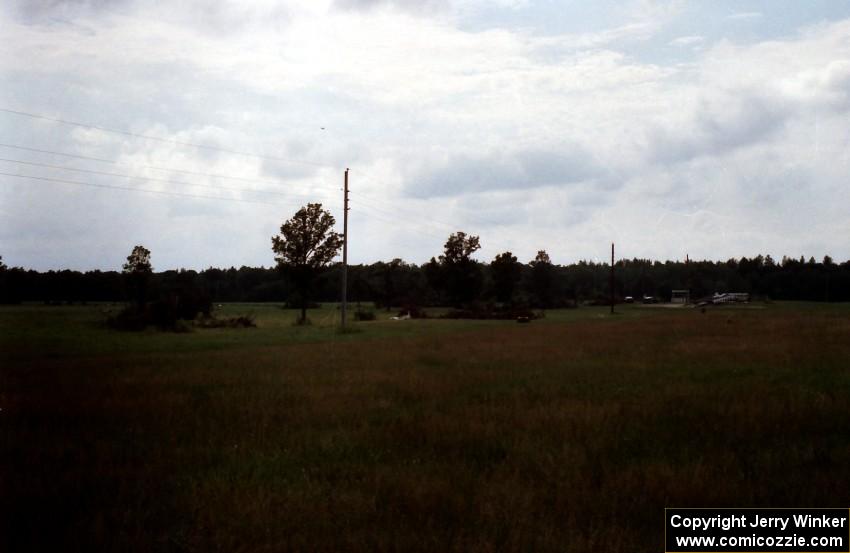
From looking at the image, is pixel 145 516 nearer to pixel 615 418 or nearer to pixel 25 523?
pixel 25 523

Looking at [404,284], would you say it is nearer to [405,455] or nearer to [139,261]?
[139,261]

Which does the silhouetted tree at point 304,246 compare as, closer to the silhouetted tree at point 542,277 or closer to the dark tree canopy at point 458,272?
the dark tree canopy at point 458,272

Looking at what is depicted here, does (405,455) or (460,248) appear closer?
(405,455)

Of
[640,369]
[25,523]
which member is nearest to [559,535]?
[25,523]

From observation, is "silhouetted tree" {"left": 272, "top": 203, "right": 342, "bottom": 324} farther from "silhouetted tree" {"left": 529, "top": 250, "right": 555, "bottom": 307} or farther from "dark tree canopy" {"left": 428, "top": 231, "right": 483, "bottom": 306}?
"silhouetted tree" {"left": 529, "top": 250, "right": 555, "bottom": 307}

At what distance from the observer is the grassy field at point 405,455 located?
799 cm

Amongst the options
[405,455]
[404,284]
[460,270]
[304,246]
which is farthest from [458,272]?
[405,455]

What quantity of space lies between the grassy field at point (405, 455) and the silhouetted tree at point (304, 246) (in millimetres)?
62057

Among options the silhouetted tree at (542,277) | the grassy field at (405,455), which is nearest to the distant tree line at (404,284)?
the silhouetted tree at (542,277)
